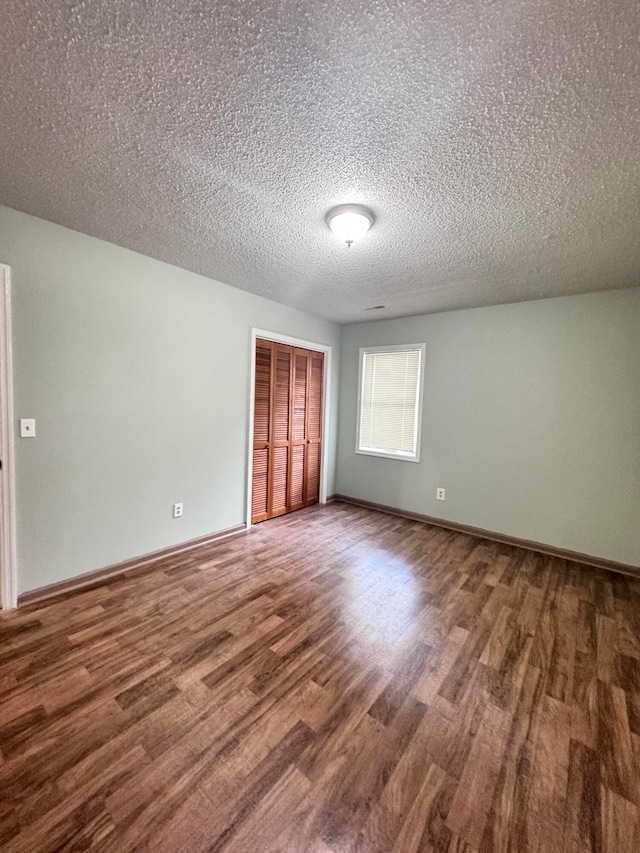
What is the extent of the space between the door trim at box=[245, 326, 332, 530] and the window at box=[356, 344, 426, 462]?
0.46m

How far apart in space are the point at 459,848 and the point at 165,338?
3.25 metres

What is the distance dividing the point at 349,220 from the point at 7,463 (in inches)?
101

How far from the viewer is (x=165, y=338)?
285cm

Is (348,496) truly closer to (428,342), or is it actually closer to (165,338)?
(428,342)

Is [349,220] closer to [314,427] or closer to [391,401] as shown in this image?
[391,401]

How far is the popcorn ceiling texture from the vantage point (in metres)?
1.00

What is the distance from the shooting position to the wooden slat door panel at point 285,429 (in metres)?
3.77

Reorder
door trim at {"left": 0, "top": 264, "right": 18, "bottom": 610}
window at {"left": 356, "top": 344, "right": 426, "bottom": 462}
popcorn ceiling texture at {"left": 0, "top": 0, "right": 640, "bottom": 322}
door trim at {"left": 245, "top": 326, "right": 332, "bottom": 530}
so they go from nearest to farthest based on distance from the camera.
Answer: popcorn ceiling texture at {"left": 0, "top": 0, "right": 640, "bottom": 322}, door trim at {"left": 0, "top": 264, "right": 18, "bottom": 610}, door trim at {"left": 245, "top": 326, "right": 332, "bottom": 530}, window at {"left": 356, "top": 344, "right": 426, "bottom": 462}

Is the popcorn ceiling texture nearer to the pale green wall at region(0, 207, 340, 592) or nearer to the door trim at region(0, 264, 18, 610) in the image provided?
the pale green wall at region(0, 207, 340, 592)

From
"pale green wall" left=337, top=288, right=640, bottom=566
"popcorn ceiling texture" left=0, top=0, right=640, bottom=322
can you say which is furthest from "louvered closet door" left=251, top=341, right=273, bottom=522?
"pale green wall" left=337, top=288, right=640, bottom=566

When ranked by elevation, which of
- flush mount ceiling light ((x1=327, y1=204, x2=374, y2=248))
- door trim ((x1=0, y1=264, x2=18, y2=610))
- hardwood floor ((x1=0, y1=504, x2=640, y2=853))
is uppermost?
flush mount ceiling light ((x1=327, y1=204, x2=374, y2=248))

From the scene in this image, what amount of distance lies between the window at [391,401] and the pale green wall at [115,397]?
5.89 ft

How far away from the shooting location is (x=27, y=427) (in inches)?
86.6

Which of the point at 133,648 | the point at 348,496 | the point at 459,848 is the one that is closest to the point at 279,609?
the point at 133,648
